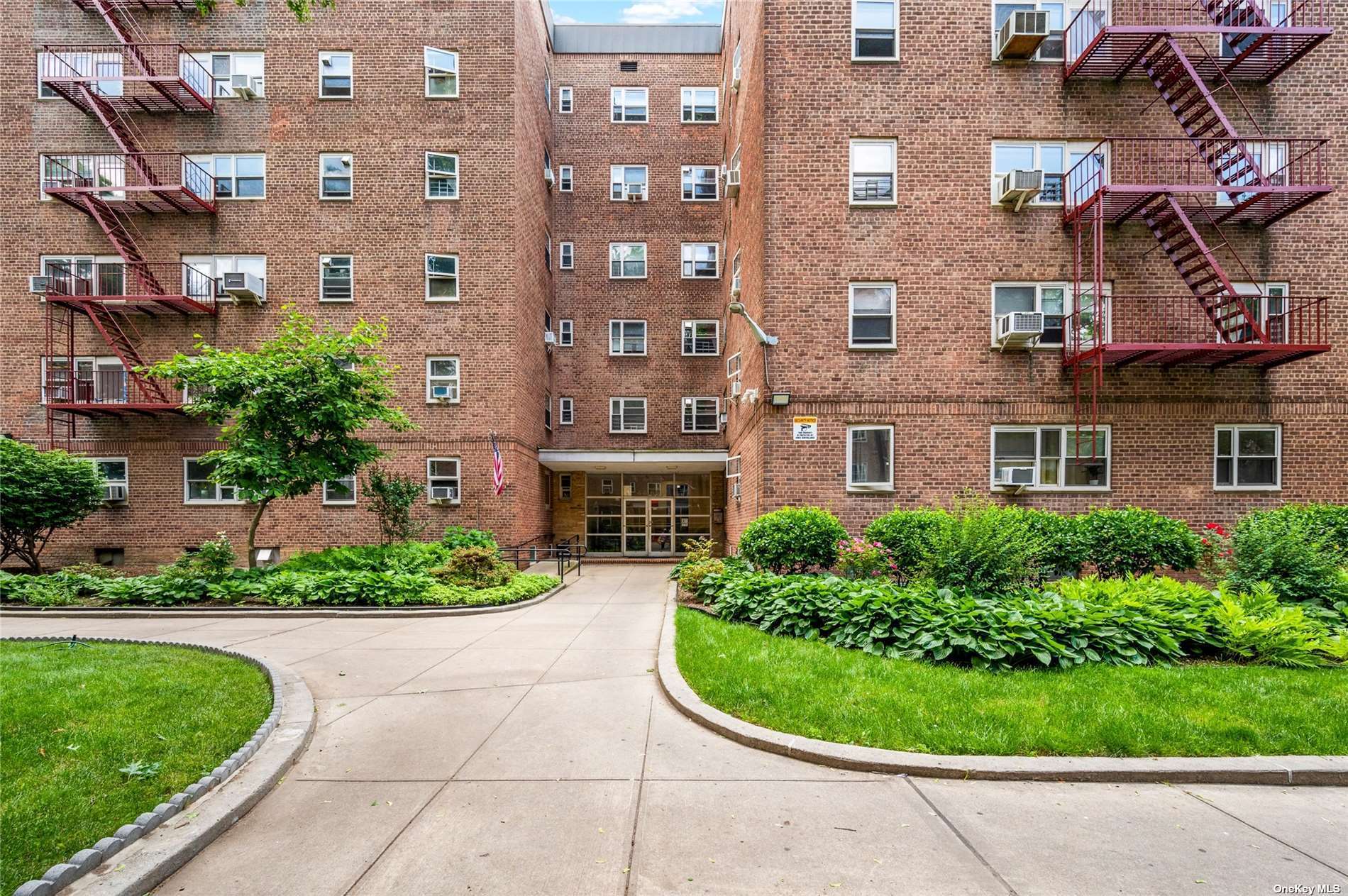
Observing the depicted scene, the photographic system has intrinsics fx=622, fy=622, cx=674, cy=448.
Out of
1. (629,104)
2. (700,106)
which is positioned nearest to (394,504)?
(629,104)

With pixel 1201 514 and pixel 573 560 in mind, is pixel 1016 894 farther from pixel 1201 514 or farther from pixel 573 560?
pixel 573 560

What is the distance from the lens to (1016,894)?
3047 millimetres

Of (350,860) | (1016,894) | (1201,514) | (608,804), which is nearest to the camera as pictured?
(1016,894)

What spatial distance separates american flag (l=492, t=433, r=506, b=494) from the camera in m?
17.2

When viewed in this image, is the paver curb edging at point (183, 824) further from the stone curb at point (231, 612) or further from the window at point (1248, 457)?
the window at point (1248, 457)

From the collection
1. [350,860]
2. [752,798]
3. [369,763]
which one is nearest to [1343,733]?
[752,798]

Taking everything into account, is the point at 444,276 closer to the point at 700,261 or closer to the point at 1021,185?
the point at 700,261

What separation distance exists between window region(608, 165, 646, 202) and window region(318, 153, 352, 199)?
30.1 ft

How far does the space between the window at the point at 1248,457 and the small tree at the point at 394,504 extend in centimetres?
1852

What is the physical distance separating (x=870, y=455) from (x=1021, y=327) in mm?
3922

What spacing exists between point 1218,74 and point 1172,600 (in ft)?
41.9

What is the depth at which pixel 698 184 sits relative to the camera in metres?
23.9

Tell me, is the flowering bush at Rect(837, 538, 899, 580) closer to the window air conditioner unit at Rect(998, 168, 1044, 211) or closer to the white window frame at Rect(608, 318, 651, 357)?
the window air conditioner unit at Rect(998, 168, 1044, 211)

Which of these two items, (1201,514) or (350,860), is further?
(1201,514)
